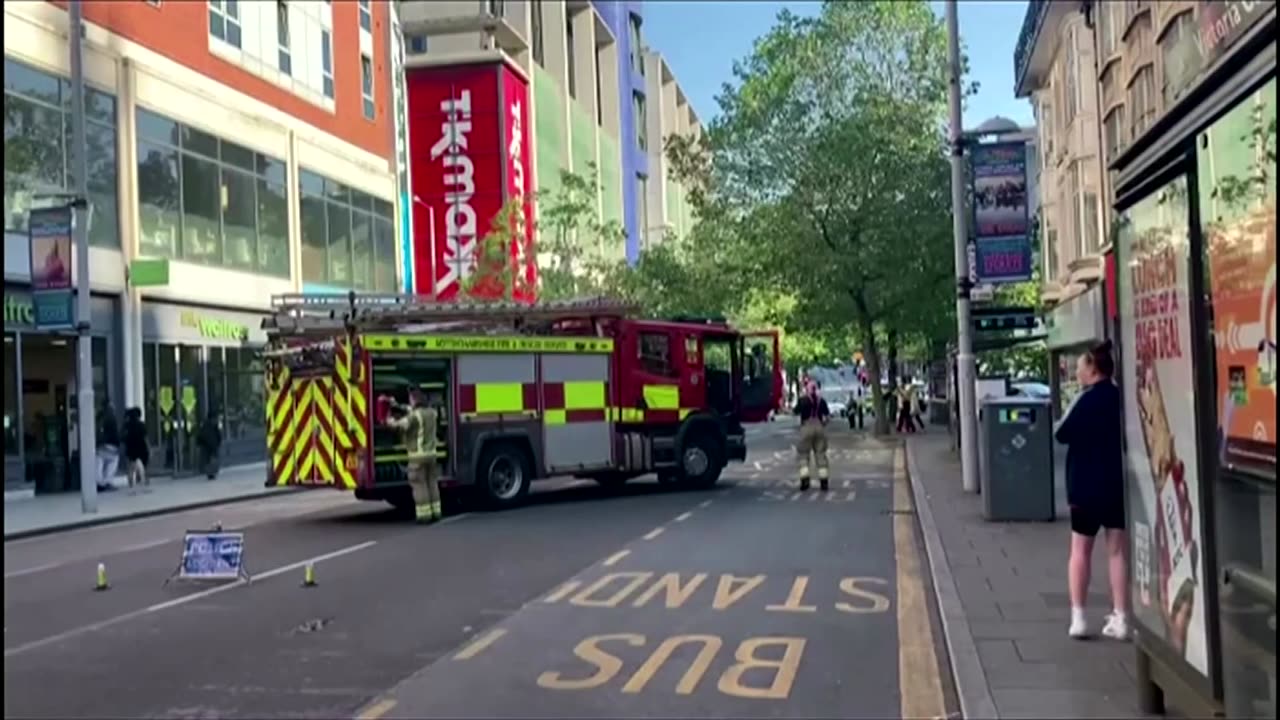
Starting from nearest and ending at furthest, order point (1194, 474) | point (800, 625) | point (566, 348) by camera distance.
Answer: point (1194, 474) < point (800, 625) < point (566, 348)

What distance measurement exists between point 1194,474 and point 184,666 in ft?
20.1

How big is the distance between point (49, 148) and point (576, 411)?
1240cm

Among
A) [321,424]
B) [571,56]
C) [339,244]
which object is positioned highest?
[571,56]

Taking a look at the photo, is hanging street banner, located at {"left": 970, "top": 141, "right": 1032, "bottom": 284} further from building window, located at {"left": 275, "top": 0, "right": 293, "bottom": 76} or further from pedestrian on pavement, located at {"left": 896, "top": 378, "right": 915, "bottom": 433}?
pedestrian on pavement, located at {"left": 896, "top": 378, "right": 915, "bottom": 433}

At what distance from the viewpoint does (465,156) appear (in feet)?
156

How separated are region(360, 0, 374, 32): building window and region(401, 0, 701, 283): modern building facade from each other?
7.26 metres

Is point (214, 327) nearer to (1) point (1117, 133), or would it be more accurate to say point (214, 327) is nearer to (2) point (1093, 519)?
(2) point (1093, 519)

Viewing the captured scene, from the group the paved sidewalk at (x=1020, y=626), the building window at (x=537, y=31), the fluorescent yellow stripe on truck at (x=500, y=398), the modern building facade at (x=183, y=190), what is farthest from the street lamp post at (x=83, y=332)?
the building window at (x=537, y=31)

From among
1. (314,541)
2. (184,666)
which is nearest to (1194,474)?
(184,666)

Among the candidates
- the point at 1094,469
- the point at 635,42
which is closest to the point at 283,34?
the point at 1094,469

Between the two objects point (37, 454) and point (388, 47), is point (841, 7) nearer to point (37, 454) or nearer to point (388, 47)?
point (388, 47)

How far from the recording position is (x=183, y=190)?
2862cm

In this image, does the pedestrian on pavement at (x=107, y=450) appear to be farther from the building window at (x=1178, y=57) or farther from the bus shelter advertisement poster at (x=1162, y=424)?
the building window at (x=1178, y=57)

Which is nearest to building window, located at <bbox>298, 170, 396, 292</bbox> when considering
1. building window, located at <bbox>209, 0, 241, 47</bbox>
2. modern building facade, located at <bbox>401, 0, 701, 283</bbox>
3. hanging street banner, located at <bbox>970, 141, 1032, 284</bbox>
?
building window, located at <bbox>209, 0, 241, 47</bbox>
